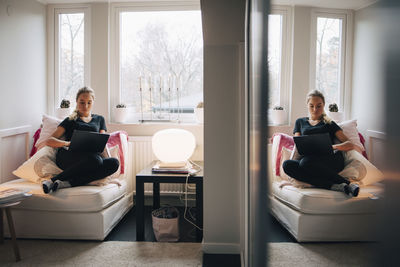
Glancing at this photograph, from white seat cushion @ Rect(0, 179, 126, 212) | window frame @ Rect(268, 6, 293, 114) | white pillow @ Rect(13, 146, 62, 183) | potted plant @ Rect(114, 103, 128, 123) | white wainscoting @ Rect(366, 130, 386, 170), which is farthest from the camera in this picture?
potted plant @ Rect(114, 103, 128, 123)

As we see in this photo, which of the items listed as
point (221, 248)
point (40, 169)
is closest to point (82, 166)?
point (40, 169)

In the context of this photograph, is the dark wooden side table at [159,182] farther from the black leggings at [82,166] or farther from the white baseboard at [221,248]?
the black leggings at [82,166]

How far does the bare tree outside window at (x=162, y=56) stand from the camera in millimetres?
3742

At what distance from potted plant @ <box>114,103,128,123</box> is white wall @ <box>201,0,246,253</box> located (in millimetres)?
1388

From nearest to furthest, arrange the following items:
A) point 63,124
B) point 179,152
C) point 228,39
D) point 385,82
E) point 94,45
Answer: point 385,82, point 228,39, point 179,152, point 63,124, point 94,45

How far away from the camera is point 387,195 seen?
0.16 meters

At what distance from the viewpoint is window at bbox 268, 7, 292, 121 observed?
1.20 feet

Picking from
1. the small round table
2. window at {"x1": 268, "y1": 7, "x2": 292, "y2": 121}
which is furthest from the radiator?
window at {"x1": 268, "y1": 7, "x2": 292, "y2": 121}

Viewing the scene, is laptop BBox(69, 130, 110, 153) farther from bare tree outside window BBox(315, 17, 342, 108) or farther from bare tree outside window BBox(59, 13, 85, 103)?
bare tree outside window BBox(315, 17, 342, 108)

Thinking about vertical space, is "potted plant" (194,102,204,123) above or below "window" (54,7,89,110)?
below

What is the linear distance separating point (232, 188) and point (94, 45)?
2.20 m

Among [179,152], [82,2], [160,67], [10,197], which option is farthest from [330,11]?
[82,2]

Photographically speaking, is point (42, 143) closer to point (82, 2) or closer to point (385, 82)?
point (82, 2)

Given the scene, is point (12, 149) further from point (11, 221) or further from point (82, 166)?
point (11, 221)
